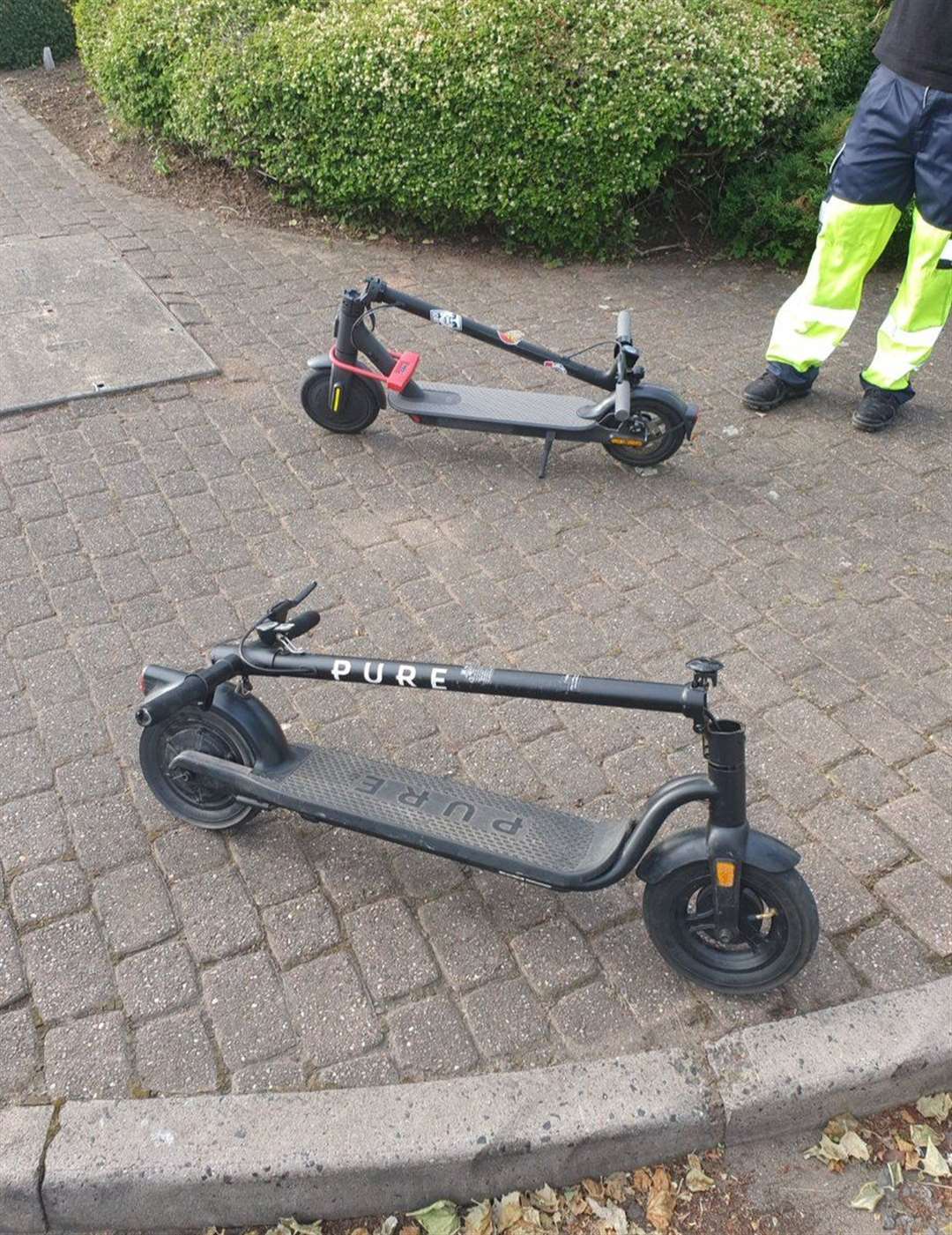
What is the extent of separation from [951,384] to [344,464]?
323 cm

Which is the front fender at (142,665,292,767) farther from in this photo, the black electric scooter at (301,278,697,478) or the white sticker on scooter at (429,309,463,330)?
the white sticker on scooter at (429,309,463,330)

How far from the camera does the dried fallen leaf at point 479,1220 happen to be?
239 centimetres

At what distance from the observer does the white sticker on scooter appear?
188 inches

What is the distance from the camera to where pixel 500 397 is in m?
5.02

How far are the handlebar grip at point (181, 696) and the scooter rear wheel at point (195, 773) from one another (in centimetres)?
17

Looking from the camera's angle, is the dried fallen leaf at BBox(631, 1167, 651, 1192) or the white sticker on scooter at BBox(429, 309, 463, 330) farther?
the white sticker on scooter at BBox(429, 309, 463, 330)

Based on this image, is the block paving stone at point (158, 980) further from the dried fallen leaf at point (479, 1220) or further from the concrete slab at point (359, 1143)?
the dried fallen leaf at point (479, 1220)

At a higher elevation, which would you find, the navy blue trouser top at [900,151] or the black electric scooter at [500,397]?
the navy blue trouser top at [900,151]

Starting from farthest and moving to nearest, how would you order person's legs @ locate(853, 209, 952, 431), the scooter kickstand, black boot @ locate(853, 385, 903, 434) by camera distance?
black boot @ locate(853, 385, 903, 434) → person's legs @ locate(853, 209, 952, 431) → the scooter kickstand

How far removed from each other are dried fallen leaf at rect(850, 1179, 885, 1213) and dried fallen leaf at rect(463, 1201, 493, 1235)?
0.82 metres

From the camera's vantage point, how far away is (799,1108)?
8.44 feet

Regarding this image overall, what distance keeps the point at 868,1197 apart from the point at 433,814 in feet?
4.45

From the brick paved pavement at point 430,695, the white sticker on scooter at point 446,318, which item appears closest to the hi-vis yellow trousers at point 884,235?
the brick paved pavement at point 430,695

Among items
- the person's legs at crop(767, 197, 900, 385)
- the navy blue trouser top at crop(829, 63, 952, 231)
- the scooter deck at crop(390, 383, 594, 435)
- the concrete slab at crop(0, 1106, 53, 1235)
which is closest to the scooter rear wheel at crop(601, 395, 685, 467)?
the scooter deck at crop(390, 383, 594, 435)
